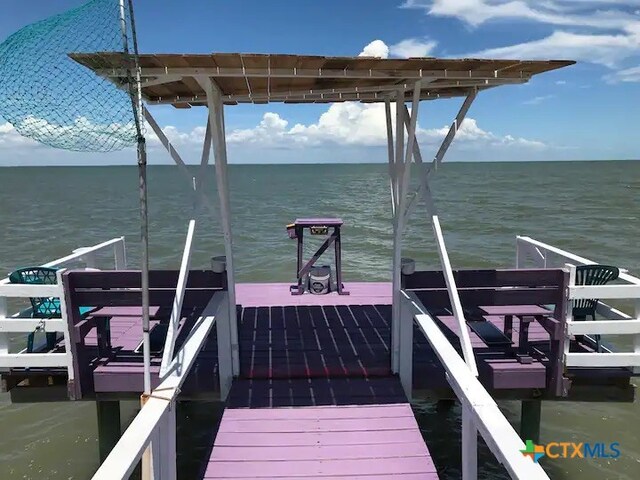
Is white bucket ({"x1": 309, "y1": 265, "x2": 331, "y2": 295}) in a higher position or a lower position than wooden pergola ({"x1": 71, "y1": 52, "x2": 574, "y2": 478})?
lower

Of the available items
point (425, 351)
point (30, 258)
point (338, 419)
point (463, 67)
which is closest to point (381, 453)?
point (338, 419)

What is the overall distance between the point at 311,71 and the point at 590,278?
4.07 meters

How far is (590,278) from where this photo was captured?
6156mm

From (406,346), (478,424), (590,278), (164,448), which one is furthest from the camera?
(590,278)

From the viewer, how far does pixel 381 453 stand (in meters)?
4.72

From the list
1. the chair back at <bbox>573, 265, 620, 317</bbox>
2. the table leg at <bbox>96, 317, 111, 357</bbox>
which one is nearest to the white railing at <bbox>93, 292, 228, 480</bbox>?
the table leg at <bbox>96, 317, 111, 357</bbox>

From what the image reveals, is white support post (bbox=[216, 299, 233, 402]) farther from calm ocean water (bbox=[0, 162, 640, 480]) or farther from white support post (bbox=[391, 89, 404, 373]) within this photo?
white support post (bbox=[391, 89, 404, 373])

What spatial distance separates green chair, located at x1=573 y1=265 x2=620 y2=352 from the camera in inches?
237

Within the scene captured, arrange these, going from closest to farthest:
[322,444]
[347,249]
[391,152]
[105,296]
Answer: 1. [322,444]
2. [105,296]
3. [391,152]
4. [347,249]

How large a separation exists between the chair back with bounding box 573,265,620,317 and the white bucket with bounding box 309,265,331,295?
14.2 feet

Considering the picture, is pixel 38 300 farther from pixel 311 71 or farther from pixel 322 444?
pixel 311 71

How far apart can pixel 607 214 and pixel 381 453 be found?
39633mm

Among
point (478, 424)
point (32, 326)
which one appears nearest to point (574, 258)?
point (478, 424)

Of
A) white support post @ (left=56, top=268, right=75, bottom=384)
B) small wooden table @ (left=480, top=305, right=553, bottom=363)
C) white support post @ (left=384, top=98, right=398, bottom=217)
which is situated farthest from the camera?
white support post @ (left=384, top=98, right=398, bottom=217)
